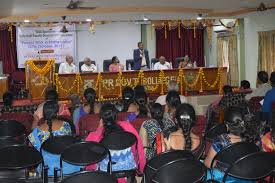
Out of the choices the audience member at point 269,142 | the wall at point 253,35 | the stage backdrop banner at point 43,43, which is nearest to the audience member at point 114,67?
the stage backdrop banner at point 43,43

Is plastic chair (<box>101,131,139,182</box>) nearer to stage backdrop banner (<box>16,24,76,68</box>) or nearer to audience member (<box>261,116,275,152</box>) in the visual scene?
audience member (<box>261,116,275,152</box>)

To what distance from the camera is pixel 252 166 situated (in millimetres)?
3691

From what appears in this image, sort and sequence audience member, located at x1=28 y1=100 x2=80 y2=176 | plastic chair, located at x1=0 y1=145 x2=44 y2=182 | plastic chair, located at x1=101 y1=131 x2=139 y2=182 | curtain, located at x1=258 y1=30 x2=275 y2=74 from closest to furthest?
plastic chair, located at x1=0 y1=145 x2=44 y2=182 → plastic chair, located at x1=101 y1=131 x2=139 y2=182 → audience member, located at x1=28 y1=100 x2=80 y2=176 → curtain, located at x1=258 y1=30 x2=275 y2=74

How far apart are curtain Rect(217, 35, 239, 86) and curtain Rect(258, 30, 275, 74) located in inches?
63.9

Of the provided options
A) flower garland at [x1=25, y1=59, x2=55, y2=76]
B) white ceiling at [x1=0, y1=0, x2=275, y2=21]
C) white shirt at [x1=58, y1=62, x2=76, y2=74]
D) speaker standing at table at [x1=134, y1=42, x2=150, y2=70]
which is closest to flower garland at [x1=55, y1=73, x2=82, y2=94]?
flower garland at [x1=25, y1=59, x2=55, y2=76]

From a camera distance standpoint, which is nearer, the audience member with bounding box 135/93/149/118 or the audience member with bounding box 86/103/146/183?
the audience member with bounding box 86/103/146/183

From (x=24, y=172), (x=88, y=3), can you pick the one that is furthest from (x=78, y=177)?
(x=88, y=3)

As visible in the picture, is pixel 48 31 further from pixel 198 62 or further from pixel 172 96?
pixel 172 96

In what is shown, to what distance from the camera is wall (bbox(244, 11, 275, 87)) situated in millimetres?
14875

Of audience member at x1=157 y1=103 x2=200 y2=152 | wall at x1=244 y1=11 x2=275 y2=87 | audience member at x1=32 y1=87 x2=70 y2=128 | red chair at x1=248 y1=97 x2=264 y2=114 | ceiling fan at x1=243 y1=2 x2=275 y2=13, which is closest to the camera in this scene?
audience member at x1=157 y1=103 x2=200 y2=152

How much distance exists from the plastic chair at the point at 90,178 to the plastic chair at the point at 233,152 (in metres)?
1.07

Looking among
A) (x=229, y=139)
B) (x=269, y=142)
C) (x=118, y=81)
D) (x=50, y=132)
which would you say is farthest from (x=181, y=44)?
(x=229, y=139)

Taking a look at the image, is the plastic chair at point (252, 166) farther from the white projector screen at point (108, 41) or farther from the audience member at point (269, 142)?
the white projector screen at point (108, 41)

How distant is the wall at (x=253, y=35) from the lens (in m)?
14.9
